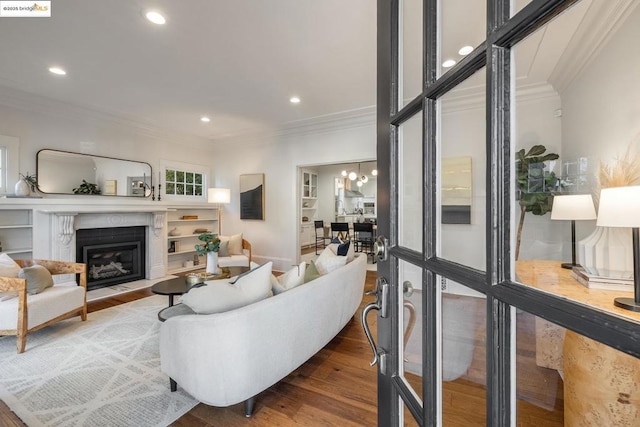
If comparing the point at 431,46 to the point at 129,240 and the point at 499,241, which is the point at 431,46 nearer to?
the point at 499,241

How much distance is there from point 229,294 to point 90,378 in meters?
1.35

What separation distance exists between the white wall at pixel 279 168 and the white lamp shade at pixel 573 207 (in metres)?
4.44

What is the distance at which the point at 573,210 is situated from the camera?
13.1 inches

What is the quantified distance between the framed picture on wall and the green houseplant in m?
5.58

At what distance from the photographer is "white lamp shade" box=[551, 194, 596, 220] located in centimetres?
32

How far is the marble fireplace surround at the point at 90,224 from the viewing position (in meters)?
3.81

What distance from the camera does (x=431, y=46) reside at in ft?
2.00

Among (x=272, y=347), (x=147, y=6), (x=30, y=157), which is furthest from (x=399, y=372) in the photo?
(x=30, y=157)

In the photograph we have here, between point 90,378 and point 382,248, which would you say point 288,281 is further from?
point 90,378

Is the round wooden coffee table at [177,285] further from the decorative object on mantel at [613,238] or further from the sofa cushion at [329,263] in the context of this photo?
the decorative object on mantel at [613,238]

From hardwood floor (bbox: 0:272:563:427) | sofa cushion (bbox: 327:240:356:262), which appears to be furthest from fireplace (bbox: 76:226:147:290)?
sofa cushion (bbox: 327:240:356:262)

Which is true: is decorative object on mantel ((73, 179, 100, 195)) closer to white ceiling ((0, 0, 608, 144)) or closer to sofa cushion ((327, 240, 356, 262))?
white ceiling ((0, 0, 608, 144))

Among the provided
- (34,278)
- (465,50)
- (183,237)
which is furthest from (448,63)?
(183,237)

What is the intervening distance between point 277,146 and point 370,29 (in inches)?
135
